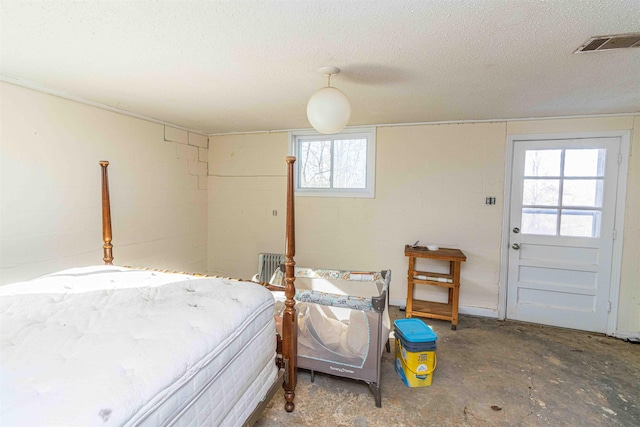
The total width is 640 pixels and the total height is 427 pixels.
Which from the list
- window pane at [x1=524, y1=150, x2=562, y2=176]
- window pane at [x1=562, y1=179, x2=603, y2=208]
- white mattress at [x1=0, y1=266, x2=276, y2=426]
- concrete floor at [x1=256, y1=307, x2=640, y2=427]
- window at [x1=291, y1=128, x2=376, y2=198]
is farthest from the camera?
window at [x1=291, y1=128, x2=376, y2=198]

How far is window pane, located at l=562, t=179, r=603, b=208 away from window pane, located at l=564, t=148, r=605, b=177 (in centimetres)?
8

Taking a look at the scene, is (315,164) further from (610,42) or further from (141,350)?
(141,350)

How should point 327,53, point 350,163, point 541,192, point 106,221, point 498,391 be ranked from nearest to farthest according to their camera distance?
point 327,53, point 498,391, point 106,221, point 541,192, point 350,163

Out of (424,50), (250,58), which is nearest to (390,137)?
(424,50)

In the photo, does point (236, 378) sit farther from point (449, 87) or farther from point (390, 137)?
point (390, 137)

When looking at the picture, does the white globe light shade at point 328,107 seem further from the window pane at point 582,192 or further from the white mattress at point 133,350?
the window pane at point 582,192

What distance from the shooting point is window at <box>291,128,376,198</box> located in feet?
12.4

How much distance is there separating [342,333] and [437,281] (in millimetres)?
1456

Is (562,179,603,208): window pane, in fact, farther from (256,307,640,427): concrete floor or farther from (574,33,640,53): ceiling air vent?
(574,33,640,53): ceiling air vent

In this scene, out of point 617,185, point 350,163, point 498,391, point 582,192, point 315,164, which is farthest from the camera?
point 315,164

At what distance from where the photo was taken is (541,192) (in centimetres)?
327

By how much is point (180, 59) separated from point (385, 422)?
Result: 254 centimetres

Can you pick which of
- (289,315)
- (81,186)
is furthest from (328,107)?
(81,186)

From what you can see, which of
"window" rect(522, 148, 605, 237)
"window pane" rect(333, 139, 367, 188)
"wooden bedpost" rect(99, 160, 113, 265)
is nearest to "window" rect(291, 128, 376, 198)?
"window pane" rect(333, 139, 367, 188)
